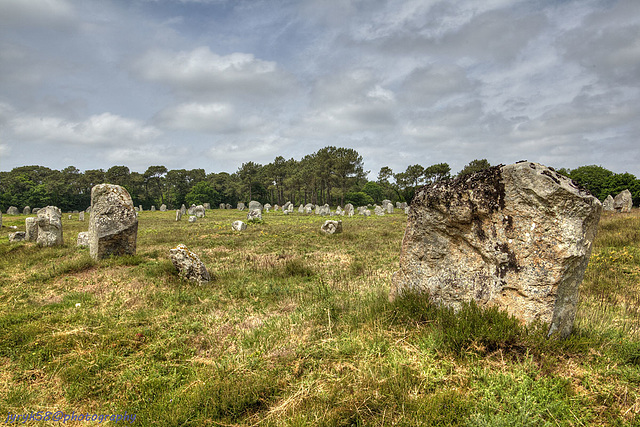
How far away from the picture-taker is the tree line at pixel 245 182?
196 feet

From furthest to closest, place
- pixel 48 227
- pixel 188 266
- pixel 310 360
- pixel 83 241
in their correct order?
pixel 83 241 < pixel 48 227 < pixel 188 266 < pixel 310 360

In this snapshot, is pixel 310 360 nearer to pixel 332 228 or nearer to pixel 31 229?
pixel 332 228

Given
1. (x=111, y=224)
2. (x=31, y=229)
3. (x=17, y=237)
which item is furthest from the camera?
(x=17, y=237)

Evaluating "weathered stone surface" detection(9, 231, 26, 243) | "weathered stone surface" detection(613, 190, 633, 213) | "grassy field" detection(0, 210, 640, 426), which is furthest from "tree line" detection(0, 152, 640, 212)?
→ "grassy field" detection(0, 210, 640, 426)

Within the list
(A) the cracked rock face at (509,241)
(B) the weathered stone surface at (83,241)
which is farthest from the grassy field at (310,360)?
(B) the weathered stone surface at (83,241)

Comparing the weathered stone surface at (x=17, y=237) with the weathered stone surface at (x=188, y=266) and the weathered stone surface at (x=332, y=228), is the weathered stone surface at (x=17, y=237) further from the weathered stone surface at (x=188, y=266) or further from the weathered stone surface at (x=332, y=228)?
the weathered stone surface at (x=332, y=228)

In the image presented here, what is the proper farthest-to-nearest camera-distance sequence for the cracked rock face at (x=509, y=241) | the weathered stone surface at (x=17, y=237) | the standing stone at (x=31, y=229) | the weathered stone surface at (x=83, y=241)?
1. the weathered stone surface at (x=17, y=237)
2. the standing stone at (x=31, y=229)
3. the weathered stone surface at (x=83, y=241)
4. the cracked rock face at (x=509, y=241)

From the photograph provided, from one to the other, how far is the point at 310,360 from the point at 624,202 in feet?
121

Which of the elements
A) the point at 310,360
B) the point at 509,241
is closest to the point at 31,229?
the point at 310,360

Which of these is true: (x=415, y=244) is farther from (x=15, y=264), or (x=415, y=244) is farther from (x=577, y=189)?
(x=15, y=264)

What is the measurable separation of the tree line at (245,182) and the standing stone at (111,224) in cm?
5608

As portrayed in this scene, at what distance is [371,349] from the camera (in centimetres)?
388

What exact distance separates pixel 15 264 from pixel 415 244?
44.0 feet

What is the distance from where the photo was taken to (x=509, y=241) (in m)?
4.01
